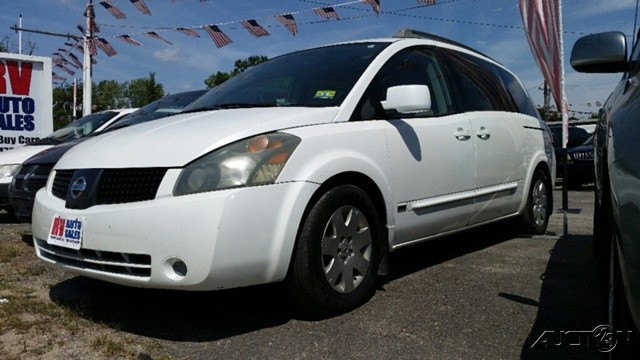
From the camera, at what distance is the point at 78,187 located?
283cm

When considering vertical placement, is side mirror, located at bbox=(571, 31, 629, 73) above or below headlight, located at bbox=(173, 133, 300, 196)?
above

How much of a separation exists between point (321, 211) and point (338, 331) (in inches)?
23.2

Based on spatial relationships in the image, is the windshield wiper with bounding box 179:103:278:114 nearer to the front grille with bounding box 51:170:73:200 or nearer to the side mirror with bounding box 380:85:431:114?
the side mirror with bounding box 380:85:431:114

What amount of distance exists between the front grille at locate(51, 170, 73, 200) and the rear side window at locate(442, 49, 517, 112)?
2.58 metres

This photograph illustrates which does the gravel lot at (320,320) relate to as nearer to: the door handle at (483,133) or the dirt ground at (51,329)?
the dirt ground at (51,329)

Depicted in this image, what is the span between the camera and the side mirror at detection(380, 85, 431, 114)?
313cm

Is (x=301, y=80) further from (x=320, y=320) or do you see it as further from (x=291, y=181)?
(x=320, y=320)

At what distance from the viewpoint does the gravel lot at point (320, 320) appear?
97.5 inches

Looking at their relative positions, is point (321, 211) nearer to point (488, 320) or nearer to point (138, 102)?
point (488, 320)

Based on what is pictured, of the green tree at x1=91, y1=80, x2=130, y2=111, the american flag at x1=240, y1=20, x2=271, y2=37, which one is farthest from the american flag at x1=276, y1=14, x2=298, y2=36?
the green tree at x1=91, y1=80, x2=130, y2=111

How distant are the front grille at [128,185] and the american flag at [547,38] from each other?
4454mm

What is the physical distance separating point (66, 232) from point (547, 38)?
16.1 feet

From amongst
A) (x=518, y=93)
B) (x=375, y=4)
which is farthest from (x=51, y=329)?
(x=375, y=4)

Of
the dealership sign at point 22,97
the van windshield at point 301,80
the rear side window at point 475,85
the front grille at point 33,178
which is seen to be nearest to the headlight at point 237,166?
the van windshield at point 301,80
